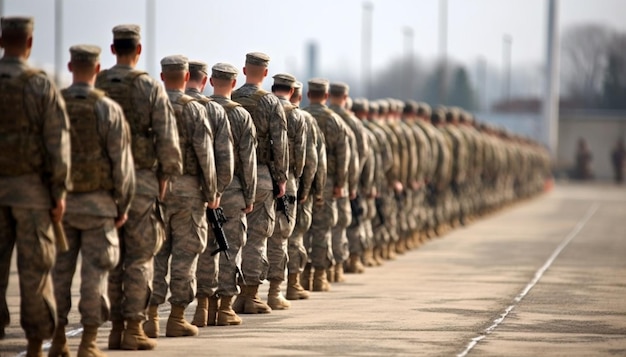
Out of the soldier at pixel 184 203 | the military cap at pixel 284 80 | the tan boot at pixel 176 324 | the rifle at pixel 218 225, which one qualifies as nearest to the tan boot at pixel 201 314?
the rifle at pixel 218 225

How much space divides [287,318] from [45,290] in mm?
4019

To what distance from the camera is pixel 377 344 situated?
12.8 m

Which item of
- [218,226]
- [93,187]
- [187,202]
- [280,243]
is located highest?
[93,187]

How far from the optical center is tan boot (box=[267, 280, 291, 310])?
1573 cm

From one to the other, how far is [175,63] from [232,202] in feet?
5.68

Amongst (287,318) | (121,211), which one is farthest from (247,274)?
(121,211)

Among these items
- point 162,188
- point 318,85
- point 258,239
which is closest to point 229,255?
point 258,239

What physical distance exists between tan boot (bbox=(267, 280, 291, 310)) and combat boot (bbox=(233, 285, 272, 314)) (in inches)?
14.9

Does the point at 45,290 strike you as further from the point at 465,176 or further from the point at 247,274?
the point at 465,176

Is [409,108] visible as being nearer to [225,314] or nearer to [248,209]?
[248,209]

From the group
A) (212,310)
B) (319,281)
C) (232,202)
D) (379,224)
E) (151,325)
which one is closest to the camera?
(151,325)

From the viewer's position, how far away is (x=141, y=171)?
12.3m

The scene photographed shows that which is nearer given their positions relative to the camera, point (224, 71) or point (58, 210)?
point (58, 210)

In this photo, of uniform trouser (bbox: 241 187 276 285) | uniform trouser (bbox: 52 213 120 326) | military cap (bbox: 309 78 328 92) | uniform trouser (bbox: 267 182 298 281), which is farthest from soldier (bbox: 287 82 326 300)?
uniform trouser (bbox: 52 213 120 326)
